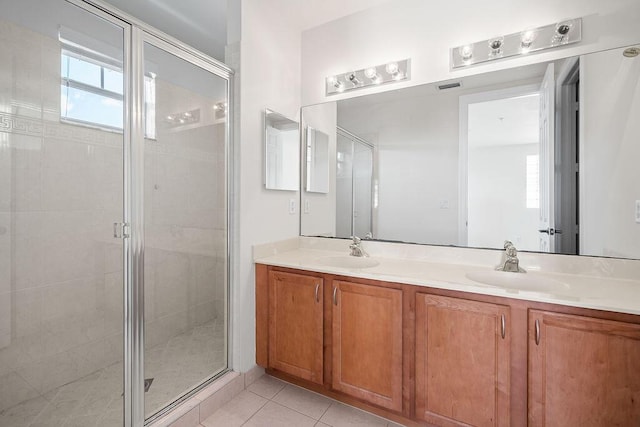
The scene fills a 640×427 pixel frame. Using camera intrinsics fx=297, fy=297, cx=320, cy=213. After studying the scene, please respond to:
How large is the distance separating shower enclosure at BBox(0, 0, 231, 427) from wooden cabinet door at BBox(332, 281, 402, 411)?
0.91 m

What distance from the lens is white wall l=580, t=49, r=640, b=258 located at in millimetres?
1435

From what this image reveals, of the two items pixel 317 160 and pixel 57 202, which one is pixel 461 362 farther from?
pixel 57 202

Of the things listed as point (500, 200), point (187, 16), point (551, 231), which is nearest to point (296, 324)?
point (500, 200)

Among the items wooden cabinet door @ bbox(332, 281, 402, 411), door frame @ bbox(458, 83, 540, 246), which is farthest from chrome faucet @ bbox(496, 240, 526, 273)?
wooden cabinet door @ bbox(332, 281, 402, 411)

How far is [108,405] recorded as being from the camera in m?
1.45

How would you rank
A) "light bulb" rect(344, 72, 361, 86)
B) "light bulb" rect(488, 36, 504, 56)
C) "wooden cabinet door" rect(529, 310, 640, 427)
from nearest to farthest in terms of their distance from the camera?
"wooden cabinet door" rect(529, 310, 640, 427) → "light bulb" rect(488, 36, 504, 56) → "light bulb" rect(344, 72, 361, 86)

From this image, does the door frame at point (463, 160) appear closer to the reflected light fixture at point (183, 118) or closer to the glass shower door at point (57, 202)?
the reflected light fixture at point (183, 118)

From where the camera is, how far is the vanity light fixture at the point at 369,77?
206cm

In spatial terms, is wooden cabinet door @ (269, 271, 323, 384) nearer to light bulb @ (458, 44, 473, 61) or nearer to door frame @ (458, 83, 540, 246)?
door frame @ (458, 83, 540, 246)

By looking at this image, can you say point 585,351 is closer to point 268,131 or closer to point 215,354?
point 215,354

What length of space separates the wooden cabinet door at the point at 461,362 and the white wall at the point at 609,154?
0.77 m

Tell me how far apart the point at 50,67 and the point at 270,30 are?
51.9 inches

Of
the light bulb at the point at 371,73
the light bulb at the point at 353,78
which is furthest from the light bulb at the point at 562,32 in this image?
the light bulb at the point at 353,78

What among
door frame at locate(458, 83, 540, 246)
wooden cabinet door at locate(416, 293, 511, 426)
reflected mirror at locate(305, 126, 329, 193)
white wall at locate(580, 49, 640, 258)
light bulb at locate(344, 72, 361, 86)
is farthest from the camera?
reflected mirror at locate(305, 126, 329, 193)
